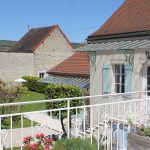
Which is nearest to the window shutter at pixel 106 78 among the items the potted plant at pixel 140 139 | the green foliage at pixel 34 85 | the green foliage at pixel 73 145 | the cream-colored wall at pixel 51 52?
the potted plant at pixel 140 139

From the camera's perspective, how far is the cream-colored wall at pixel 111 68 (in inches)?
474

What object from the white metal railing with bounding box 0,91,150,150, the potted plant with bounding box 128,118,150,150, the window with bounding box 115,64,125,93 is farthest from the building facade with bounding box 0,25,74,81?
the potted plant with bounding box 128,118,150,150

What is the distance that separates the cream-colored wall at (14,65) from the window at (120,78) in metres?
23.1

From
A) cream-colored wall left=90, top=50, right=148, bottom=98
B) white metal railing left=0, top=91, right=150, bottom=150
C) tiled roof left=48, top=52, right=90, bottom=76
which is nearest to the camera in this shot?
white metal railing left=0, top=91, right=150, bottom=150

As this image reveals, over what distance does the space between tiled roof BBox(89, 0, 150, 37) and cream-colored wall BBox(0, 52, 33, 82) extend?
832 inches

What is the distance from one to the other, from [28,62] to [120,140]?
30207mm

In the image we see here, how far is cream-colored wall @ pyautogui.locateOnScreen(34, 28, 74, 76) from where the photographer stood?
3694cm

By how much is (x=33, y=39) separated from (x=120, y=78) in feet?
92.0

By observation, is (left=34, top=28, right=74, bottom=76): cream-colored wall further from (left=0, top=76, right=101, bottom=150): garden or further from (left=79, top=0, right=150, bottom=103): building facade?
(left=79, top=0, right=150, bottom=103): building facade

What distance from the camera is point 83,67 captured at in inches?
973

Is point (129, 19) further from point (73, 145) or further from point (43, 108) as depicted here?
point (73, 145)

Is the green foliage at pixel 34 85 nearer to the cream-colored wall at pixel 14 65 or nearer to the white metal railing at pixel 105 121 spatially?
the cream-colored wall at pixel 14 65

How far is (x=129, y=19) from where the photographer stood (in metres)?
14.4

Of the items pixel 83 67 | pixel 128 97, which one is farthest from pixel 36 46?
pixel 128 97
